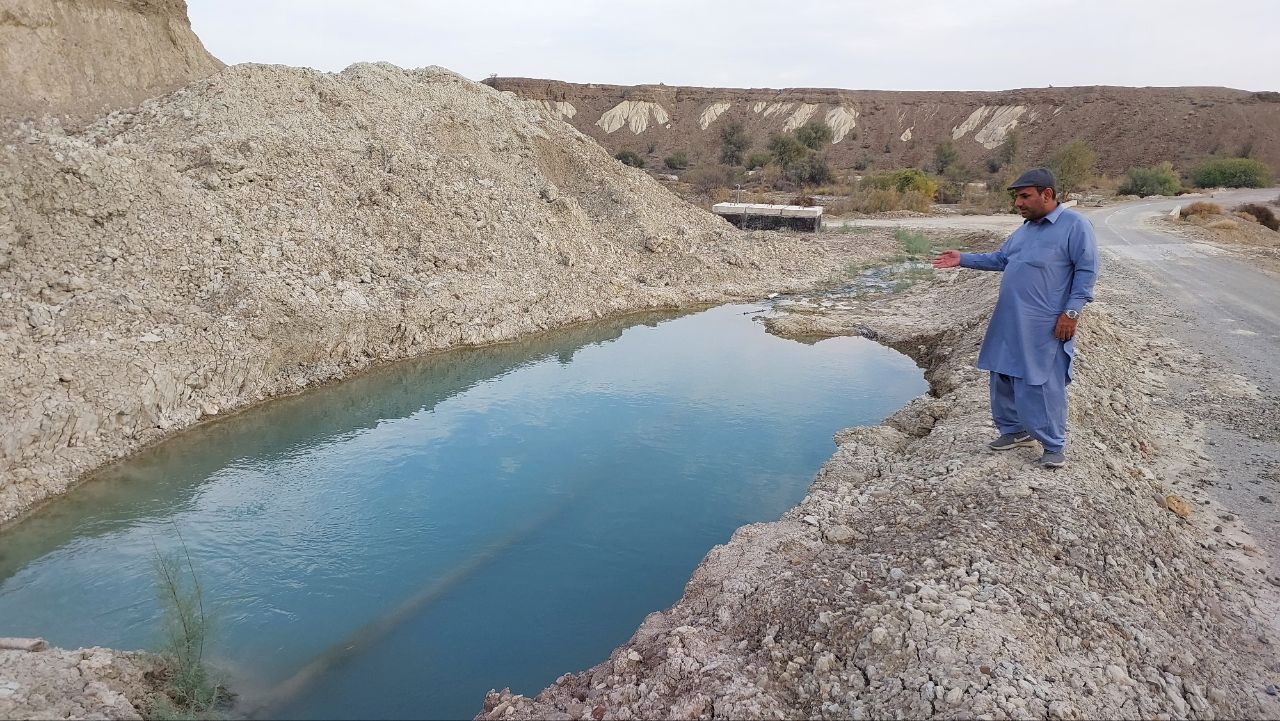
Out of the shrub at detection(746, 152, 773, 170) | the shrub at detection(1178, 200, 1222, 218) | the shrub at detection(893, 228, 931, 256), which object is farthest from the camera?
the shrub at detection(746, 152, 773, 170)

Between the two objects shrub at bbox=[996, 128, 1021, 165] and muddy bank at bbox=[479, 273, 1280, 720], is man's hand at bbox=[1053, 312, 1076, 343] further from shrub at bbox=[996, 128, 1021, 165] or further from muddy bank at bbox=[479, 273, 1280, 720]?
shrub at bbox=[996, 128, 1021, 165]

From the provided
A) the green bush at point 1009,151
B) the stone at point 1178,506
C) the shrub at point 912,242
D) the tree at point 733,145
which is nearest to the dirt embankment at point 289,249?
the shrub at point 912,242

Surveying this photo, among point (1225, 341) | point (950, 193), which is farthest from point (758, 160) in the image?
point (1225, 341)

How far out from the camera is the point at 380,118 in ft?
40.5

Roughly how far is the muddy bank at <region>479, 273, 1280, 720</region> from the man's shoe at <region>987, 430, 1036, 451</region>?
0.08 m

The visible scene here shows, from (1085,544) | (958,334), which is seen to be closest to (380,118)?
(958,334)

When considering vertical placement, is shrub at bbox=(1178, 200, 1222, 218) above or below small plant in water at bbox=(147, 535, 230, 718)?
above

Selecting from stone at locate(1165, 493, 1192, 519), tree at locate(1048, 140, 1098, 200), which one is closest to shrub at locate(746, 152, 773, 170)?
tree at locate(1048, 140, 1098, 200)

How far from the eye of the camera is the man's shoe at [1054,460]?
4027 mm

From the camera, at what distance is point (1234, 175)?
30.7 meters

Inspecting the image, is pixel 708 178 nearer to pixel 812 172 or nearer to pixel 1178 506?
pixel 812 172

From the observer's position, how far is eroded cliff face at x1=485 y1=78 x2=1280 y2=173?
38.6 metres

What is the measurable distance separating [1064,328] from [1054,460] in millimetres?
806

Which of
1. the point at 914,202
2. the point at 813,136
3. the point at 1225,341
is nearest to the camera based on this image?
the point at 1225,341
